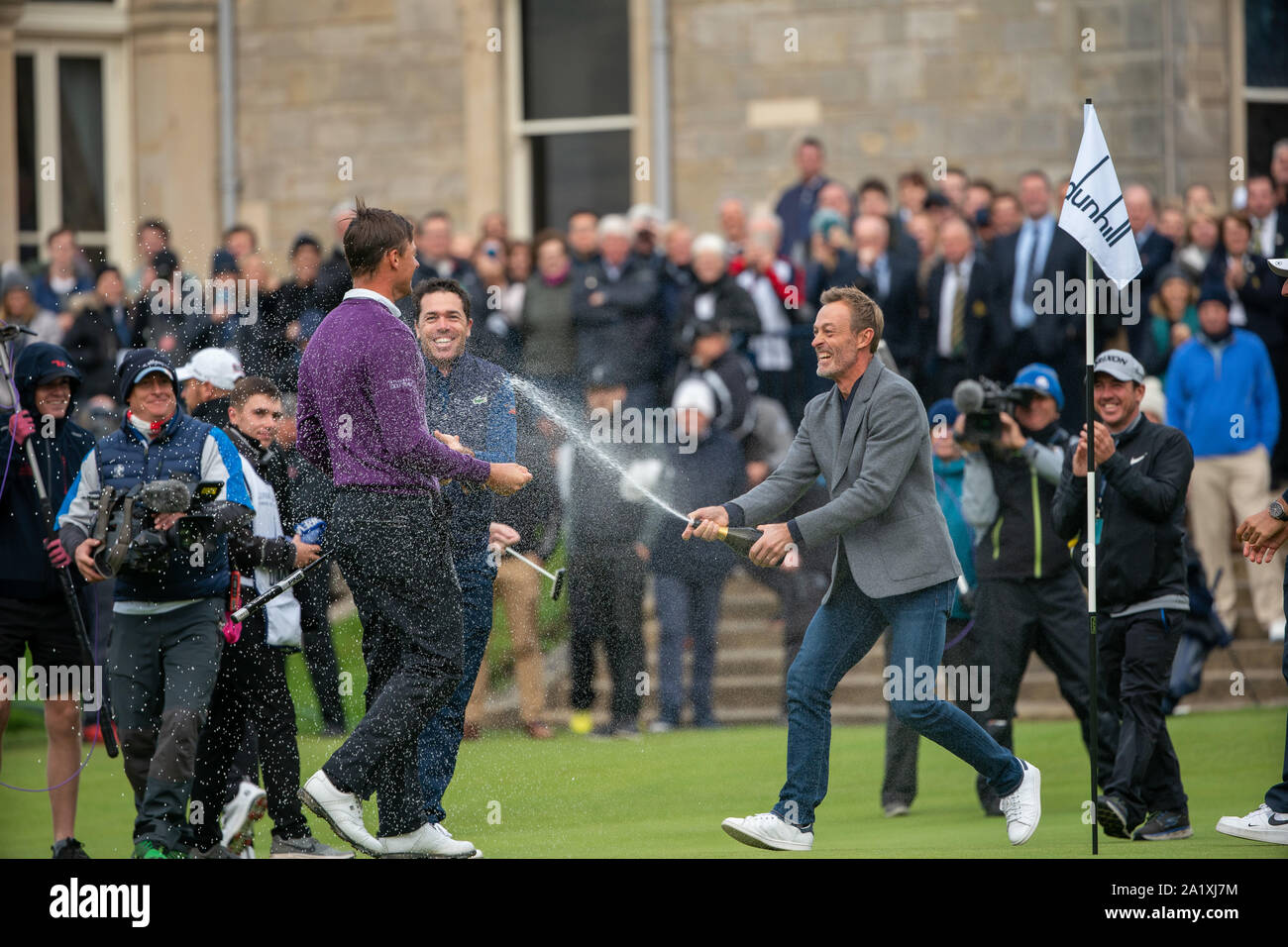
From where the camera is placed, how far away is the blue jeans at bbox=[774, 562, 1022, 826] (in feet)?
26.5

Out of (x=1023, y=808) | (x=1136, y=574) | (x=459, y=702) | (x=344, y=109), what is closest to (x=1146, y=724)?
(x=1136, y=574)

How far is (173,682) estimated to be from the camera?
8523 mm

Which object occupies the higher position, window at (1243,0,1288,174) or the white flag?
window at (1243,0,1288,174)

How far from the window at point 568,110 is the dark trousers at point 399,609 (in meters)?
12.1

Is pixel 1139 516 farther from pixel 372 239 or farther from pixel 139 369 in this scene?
pixel 139 369

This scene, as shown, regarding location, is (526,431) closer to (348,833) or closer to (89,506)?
(89,506)

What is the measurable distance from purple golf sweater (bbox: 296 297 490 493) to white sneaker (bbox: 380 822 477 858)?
1417 mm

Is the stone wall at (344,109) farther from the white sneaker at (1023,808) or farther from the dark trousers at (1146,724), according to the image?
the white sneaker at (1023,808)

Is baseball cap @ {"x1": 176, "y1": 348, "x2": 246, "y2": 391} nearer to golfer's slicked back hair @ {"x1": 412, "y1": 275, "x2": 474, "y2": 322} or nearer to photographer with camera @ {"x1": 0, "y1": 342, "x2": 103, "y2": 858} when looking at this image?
photographer with camera @ {"x1": 0, "y1": 342, "x2": 103, "y2": 858}

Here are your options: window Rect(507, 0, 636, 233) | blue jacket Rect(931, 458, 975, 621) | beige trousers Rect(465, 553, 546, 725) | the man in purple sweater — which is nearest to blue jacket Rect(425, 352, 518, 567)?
the man in purple sweater

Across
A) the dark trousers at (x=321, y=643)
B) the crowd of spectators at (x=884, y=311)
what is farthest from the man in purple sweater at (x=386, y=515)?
the crowd of spectators at (x=884, y=311)

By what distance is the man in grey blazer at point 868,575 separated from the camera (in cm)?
807
